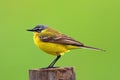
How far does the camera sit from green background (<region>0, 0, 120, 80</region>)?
12039mm

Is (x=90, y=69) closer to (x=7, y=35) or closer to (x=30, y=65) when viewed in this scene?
(x=30, y=65)

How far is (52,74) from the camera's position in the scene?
282 inches

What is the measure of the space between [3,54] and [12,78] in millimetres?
1096

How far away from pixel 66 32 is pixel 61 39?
5.42m

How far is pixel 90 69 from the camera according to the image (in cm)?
1201

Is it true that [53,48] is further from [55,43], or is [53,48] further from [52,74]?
[52,74]

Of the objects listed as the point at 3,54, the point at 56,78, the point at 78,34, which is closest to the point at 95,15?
the point at 78,34

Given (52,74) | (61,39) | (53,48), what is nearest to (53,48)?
(53,48)

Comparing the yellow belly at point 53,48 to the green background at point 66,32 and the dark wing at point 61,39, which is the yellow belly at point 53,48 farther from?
the green background at point 66,32

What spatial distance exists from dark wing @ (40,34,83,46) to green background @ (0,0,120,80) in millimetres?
2615

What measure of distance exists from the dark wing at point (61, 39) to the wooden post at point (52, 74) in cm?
139

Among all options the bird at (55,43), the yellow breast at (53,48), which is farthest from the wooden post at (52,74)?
the yellow breast at (53,48)

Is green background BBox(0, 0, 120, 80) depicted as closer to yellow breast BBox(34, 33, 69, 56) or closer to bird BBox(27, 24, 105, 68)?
bird BBox(27, 24, 105, 68)

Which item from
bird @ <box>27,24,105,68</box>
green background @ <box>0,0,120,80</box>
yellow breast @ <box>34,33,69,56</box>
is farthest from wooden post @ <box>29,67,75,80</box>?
green background @ <box>0,0,120,80</box>
